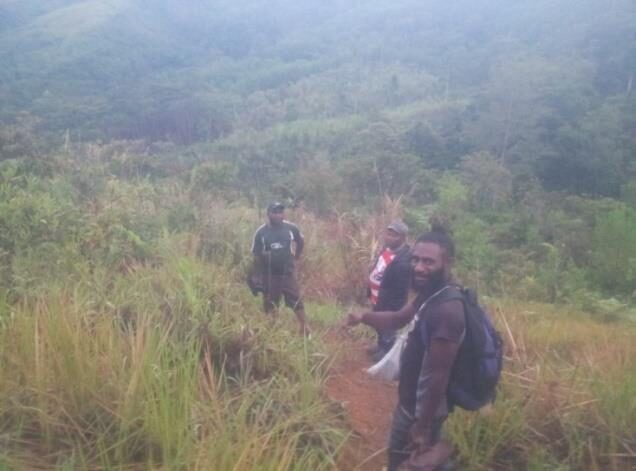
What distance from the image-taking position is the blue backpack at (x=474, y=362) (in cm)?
271

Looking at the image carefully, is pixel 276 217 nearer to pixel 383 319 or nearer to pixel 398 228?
pixel 398 228

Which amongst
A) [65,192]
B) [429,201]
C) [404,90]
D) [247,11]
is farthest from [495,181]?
[247,11]

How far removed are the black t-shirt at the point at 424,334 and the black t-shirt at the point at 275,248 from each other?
316 centimetres

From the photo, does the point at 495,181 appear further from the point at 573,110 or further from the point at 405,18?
the point at 405,18

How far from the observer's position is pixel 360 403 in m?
4.65

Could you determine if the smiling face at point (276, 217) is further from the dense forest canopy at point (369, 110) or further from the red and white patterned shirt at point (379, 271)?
the dense forest canopy at point (369, 110)

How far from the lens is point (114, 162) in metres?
13.7

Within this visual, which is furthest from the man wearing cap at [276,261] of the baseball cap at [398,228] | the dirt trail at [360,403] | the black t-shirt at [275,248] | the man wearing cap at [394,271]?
the baseball cap at [398,228]

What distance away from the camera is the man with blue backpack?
2.67m

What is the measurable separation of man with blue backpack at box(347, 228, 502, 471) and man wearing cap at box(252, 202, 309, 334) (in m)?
3.19

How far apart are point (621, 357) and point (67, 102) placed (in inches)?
2096

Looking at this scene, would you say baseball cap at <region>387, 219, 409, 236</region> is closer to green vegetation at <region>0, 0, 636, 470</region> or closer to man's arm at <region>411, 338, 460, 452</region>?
green vegetation at <region>0, 0, 636, 470</region>

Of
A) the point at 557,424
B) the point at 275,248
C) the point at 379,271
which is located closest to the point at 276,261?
the point at 275,248

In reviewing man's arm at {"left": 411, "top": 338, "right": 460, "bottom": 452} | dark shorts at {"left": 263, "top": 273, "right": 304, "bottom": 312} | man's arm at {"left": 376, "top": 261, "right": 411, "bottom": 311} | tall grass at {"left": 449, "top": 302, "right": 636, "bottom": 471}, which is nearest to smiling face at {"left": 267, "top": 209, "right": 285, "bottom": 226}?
dark shorts at {"left": 263, "top": 273, "right": 304, "bottom": 312}
